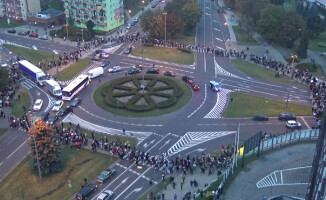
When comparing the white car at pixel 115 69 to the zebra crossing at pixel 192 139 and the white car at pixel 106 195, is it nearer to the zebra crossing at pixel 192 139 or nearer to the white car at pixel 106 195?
the zebra crossing at pixel 192 139

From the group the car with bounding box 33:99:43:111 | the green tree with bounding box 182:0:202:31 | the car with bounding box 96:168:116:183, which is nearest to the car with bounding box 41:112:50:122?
the car with bounding box 33:99:43:111

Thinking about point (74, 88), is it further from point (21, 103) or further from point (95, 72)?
point (95, 72)

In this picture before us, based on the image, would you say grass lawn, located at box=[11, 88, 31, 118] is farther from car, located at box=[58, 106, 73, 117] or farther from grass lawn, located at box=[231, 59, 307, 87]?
grass lawn, located at box=[231, 59, 307, 87]

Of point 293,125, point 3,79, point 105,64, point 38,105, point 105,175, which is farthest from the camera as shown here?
point 105,64

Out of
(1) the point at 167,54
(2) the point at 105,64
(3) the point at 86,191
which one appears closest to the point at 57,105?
(2) the point at 105,64

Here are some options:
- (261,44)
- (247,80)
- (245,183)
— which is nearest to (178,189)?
(245,183)

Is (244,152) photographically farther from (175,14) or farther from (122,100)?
(175,14)
